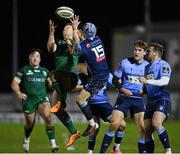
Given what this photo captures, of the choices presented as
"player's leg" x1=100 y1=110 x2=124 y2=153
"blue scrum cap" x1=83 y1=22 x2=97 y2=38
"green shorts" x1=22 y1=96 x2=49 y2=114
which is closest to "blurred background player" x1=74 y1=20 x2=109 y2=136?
"blue scrum cap" x1=83 y1=22 x2=97 y2=38

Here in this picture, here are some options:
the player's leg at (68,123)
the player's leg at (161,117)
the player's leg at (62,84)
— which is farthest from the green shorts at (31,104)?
the player's leg at (161,117)

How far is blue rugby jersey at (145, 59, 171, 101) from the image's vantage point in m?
16.0

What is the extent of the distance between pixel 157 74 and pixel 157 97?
457mm

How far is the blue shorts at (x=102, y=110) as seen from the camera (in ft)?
57.6

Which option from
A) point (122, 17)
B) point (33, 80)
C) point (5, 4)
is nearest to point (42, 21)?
point (5, 4)

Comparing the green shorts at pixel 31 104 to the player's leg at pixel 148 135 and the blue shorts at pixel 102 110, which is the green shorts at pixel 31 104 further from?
the player's leg at pixel 148 135

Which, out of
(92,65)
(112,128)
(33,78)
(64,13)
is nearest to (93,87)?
(92,65)

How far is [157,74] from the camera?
1605 centimetres

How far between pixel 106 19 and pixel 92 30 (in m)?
35.3

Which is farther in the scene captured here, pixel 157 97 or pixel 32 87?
pixel 32 87

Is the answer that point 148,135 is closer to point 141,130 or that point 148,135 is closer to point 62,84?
point 141,130

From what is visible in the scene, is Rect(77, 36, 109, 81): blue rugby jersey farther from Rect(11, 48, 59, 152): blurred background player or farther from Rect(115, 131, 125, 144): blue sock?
Rect(11, 48, 59, 152): blurred background player

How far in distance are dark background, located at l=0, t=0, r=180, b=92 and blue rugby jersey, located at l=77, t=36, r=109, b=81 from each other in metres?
27.6

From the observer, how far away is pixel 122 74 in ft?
55.5
